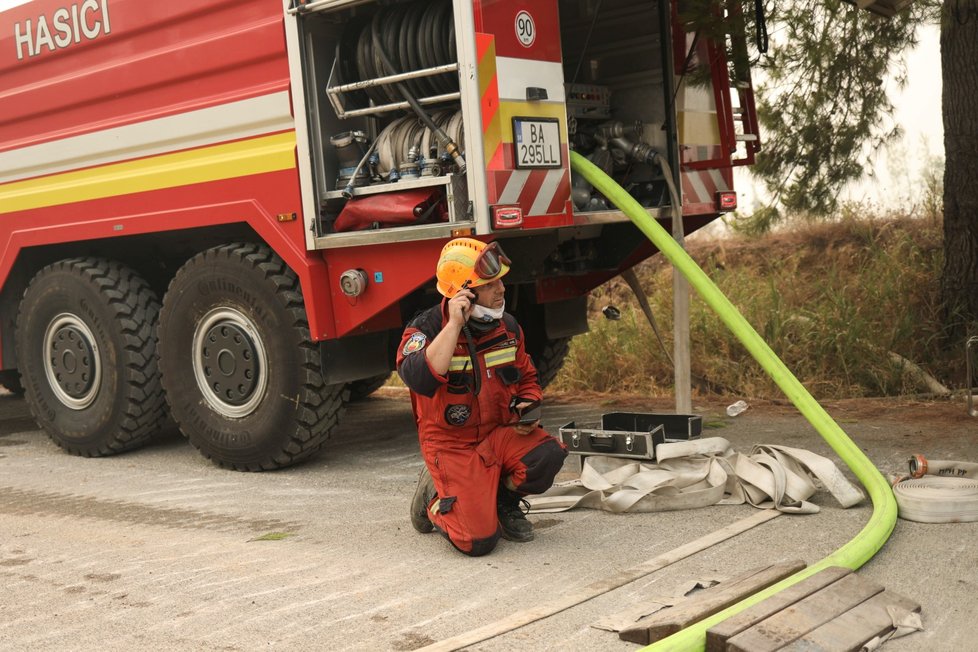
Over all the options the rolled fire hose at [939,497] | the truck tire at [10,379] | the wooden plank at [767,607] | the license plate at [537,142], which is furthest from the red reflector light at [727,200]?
the truck tire at [10,379]

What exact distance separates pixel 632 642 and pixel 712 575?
2.18 ft

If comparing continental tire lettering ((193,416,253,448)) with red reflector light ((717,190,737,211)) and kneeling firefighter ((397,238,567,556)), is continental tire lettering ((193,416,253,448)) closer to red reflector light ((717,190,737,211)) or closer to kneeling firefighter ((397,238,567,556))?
kneeling firefighter ((397,238,567,556))

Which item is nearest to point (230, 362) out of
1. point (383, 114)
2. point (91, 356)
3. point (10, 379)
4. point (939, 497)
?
point (91, 356)

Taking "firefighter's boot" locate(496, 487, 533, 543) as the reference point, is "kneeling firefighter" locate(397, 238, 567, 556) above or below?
above

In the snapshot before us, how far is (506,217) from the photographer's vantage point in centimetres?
503

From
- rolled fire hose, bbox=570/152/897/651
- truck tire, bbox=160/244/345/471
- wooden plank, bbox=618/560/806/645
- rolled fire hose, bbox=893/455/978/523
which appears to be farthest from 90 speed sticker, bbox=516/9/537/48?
wooden plank, bbox=618/560/806/645

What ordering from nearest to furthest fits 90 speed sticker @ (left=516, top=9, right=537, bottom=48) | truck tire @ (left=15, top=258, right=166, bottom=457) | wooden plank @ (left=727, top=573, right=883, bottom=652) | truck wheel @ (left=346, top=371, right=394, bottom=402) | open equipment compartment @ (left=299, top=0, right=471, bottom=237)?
wooden plank @ (left=727, top=573, right=883, bottom=652) → 90 speed sticker @ (left=516, top=9, right=537, bottom=48) → open equipment compartment @ (left=299, top=0, right=471, bottom=237) → truck tire @ (left=15, top=258, right=166, bottom=457) → truck wheel @ (left=346, top=371, right=394, bottom=402)

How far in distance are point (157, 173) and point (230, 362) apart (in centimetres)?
112

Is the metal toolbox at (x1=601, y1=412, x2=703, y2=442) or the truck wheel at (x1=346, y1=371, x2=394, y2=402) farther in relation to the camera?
the truck wheel at (x1=346, y1=371, x2=394, y2=402)

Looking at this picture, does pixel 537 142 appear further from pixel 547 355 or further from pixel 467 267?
pixel 547 355

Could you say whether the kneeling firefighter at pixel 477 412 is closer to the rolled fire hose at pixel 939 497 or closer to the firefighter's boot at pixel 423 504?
the firefighter's boot at pixel 423 504

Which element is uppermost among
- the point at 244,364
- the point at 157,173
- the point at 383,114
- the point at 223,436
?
the point at 383,114

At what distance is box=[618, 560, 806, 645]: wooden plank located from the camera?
329 cm

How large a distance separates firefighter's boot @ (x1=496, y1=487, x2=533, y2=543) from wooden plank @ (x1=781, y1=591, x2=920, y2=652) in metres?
1.46
